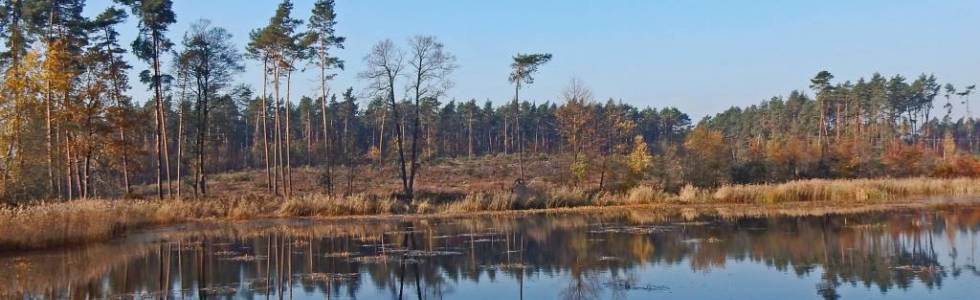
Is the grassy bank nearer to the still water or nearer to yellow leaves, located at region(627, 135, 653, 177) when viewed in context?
the still water

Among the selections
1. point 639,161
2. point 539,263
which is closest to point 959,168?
point 639,161

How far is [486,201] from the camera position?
1350 inches

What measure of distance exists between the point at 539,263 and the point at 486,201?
19.3 m

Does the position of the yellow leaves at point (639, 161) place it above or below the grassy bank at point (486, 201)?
above

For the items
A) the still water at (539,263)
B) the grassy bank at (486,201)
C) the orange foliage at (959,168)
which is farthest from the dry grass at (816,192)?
the orange foliage at (959,168)

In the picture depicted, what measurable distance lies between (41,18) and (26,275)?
68.4ft

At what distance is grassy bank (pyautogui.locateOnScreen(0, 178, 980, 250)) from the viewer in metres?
27.5

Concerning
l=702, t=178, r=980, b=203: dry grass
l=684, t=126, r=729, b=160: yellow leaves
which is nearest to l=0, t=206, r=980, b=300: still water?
l=702, t=178, r=980, b=203: dry grass

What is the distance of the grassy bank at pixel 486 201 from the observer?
90.1 ft

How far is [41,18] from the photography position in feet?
→ 102

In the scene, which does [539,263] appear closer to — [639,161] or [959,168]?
[639,161]

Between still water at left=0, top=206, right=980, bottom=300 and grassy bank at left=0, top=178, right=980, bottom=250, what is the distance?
4.54 metres

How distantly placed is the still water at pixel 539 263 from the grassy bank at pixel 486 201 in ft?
14.9

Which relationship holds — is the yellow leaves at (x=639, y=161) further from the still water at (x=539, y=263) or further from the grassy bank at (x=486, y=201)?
the still water at (x=539, y=263)
